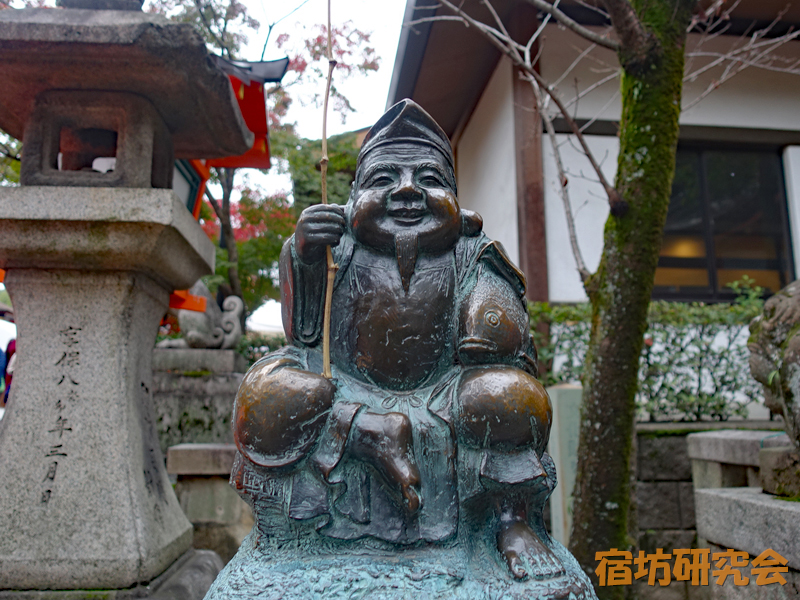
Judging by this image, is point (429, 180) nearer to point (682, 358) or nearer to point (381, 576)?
point (381, 576)

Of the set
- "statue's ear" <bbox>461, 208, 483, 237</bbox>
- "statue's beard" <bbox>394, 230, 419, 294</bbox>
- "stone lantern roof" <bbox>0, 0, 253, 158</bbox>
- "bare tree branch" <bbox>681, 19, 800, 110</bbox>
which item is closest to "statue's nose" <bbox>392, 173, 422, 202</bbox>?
"statue's beard" <bbox>394, 230, 419, 294</bbox>

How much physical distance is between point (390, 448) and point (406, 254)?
0.75 metres

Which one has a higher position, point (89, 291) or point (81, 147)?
point (81, 147)

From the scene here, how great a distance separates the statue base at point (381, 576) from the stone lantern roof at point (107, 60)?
7.88 ft

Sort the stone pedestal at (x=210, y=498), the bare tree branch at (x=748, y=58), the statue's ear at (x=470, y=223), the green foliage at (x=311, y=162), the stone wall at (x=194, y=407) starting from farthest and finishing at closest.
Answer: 1. the green foliage at (x=311, y=162)
2. the stone wall at (x=194, y=407)
3. the bare tree branch at (x=748, y=58)
4. the stone pedestal at (x=210, y=498)
5. the statue's ear at (x=470, y=223)

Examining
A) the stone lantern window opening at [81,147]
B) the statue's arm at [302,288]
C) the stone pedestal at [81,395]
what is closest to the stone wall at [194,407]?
the stone pedestal at [81,395]

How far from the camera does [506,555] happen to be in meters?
1.77

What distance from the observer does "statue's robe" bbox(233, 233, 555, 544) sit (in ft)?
6.06

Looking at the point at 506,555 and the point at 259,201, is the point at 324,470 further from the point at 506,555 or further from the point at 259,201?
the point at 259,201

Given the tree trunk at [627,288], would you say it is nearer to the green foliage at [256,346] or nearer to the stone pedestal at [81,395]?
the stone pedestal at [81,395]

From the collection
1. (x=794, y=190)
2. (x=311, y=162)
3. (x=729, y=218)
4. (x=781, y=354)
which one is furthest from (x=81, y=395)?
(x=794, y=190)

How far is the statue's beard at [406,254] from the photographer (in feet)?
7.07

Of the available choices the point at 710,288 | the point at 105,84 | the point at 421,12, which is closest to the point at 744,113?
the point at 710,288

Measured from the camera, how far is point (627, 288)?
3.55 m
